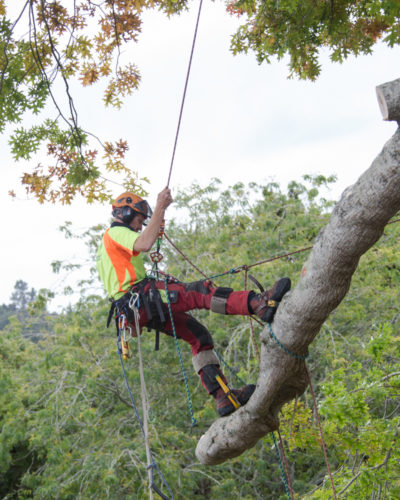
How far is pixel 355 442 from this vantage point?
442cm

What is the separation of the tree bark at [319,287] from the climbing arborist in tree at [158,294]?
29 cm

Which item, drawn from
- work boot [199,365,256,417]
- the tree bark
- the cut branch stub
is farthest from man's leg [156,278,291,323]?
the cut branch stub

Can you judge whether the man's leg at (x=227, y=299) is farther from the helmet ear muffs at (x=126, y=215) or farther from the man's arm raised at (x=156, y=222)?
the helmet ear muffs at (x=126, y=215)

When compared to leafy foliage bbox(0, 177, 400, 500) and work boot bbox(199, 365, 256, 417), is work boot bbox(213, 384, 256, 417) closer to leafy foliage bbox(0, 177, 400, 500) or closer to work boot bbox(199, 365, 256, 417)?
work boot bbox(199, 365, 256, 417)

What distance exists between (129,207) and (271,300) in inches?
53.6

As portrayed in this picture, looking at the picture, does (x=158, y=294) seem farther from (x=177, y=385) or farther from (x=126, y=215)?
(x=177, y=385)

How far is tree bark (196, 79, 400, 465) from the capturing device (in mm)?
2586

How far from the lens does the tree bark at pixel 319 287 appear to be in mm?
2586

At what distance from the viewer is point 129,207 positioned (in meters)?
4.30

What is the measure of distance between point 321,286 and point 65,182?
3.08m

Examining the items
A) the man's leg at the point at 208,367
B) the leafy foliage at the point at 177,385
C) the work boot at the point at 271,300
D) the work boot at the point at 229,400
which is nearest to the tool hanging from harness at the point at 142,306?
the man's leg at the point at 208,367

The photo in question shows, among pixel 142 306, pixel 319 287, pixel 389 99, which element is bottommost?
pixel 319 287

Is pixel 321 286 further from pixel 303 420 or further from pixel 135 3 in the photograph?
pixel 135 3

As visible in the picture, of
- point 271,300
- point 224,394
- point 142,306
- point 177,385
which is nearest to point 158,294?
point 142,306
